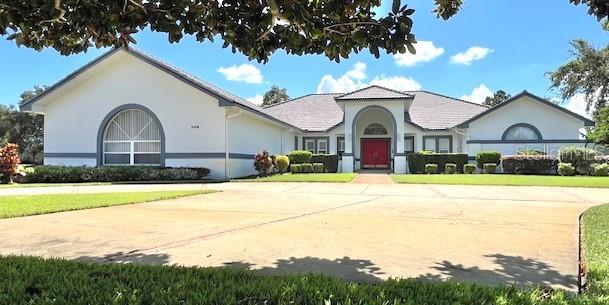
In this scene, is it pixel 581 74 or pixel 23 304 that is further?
pixel 581 74

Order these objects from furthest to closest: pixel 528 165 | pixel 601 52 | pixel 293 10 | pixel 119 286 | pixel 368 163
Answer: pixel 601 52 < pixel 368 163 < pixel 528 165 < pixel 293 10 < pixel 119 286

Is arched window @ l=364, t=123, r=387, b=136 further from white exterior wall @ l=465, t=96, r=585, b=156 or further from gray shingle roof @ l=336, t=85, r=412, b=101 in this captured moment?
white exterior wall @ l=465, t=96, r=585, b=156

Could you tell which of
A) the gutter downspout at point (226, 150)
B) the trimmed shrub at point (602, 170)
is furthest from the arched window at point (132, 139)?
the trimmed shrub at point (602, 170)

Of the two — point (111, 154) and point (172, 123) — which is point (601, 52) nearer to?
point (172, 123)

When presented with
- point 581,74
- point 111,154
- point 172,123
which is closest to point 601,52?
point 581,74

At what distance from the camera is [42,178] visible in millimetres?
20734

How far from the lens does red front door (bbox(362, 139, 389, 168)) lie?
106 feet

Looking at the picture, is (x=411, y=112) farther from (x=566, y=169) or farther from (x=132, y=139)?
(x=132, y=139)

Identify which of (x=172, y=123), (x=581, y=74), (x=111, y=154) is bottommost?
(x=111, y=154)

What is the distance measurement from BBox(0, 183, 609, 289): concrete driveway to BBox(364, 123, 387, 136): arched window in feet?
69.9

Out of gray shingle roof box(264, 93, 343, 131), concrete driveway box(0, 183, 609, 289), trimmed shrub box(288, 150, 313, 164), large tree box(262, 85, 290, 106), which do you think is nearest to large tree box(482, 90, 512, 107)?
large tree box(262, 85, 290, 106)

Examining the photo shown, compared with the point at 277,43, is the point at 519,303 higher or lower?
lower

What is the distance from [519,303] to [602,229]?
15.9ft

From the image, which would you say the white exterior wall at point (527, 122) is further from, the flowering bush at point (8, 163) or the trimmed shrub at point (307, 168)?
the flowering bush at point (8, 163)
